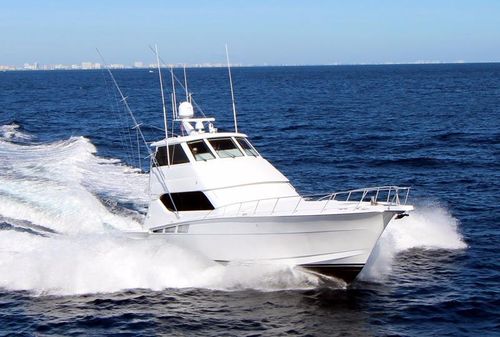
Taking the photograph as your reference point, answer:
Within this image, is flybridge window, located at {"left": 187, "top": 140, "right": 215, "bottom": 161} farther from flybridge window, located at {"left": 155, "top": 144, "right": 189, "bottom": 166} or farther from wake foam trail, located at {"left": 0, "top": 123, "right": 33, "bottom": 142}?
wake foam trail, located at {"left": 0, "top": 123, "right": 33, "bottom": 142}

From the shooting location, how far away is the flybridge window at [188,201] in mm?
19828

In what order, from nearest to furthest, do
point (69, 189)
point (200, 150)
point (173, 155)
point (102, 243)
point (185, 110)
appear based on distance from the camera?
point (102, 243) < point (200, 150) < point (173, 155) < point (185, 110) < point (69, 189)

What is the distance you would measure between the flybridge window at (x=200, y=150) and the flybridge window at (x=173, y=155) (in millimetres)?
305

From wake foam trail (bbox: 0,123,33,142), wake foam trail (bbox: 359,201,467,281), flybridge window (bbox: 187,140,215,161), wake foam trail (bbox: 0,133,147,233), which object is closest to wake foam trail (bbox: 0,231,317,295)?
wake foam trail (bbox: 359,201,467,281)

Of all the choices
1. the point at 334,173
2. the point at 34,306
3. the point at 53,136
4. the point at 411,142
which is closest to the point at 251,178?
the point at 34,306

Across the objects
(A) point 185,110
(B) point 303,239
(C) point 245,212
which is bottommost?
(B) point 303,239

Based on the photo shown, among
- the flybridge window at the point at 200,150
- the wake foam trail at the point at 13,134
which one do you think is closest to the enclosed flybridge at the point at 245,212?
the flybridge window at the point at 200,150

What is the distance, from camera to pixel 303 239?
1778cm

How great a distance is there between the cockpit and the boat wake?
9.19 feet

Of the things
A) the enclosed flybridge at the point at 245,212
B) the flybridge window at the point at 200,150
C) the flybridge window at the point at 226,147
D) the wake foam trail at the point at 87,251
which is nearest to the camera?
the enclosed flybridge at the point at 245,212

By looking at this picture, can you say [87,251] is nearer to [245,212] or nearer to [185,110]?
[245,212]

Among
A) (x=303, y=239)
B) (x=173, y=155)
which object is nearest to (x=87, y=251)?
(x=173, y=155)

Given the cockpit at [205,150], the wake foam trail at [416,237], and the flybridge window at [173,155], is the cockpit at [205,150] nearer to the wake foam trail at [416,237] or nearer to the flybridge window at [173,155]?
the flybridge window at [173,155]

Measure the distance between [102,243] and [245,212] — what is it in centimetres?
468
